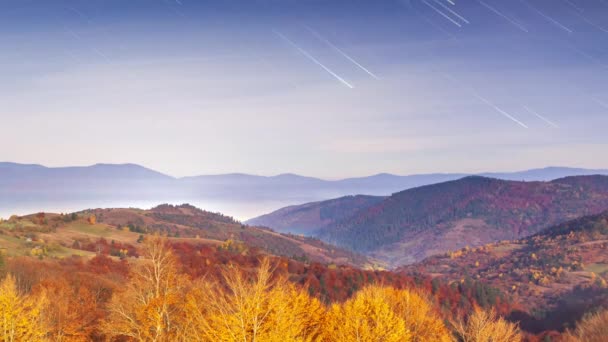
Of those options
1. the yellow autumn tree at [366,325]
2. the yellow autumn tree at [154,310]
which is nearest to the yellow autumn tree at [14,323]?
the yellow autumn tree at [154,310]

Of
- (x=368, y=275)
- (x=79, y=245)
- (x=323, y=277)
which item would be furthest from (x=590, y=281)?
(x=79, y=245)

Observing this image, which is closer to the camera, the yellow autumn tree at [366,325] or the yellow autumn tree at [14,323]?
the yellow autumn tree at [366,325]

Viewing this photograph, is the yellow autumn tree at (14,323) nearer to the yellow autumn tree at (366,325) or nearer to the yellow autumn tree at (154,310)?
the yellow autumn tree at (154,310)

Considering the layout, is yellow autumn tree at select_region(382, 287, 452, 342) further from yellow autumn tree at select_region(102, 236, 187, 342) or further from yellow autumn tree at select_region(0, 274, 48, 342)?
yellow autumn tree at select_region(0, 274, 48, 342)

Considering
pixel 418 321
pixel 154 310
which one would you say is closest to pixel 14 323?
pixel 154 310

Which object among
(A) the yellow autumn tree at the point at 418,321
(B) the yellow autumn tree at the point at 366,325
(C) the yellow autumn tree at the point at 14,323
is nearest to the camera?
(B) the yellow autumn tree at the point at 366,325

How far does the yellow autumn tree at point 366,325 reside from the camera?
36219 mm

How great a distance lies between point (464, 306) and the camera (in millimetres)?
141875

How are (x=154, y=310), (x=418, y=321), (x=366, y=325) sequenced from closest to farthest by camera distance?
(x=154, y=310) < (x=366, y=325) < (x=418, y=321)

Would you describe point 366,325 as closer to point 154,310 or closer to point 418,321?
point 154,310

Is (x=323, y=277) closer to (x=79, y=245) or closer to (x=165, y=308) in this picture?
(x=79, y=245)

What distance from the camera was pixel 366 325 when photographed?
37094 millimetres

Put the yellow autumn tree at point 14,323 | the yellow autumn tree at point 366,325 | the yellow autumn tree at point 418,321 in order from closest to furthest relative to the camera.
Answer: the yellow autumn tree at point 366,325, the yellow autumn tree at point 14,323, the yellow autumn tree at point 418,321

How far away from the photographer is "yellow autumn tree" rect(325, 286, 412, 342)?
36219mm
